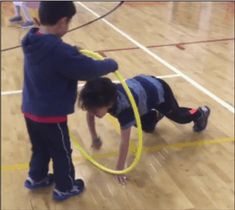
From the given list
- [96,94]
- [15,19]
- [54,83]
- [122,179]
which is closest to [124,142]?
[122,179]

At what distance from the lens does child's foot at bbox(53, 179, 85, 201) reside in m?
1.98

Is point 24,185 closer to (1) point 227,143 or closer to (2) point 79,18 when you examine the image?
(1) point 227,143

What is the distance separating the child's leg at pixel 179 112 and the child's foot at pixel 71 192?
663 millimetres

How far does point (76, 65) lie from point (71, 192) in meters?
0.73

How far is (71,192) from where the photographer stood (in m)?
2.02

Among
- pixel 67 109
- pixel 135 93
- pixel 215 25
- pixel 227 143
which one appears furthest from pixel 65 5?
pixel 215 25

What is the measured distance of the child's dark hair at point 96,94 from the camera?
1.86 meters

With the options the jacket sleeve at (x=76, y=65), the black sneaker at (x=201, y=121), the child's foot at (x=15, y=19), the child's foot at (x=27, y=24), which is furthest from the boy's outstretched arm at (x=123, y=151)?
the child's foot at (x=15, y=19)

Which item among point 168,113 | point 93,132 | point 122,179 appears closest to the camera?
point 122,179

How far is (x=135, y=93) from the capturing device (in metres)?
2.12

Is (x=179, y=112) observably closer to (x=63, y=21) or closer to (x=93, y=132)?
(x=93, y=132)

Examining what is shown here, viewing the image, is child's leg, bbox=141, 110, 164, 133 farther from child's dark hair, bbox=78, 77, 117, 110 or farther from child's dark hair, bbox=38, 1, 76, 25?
child's dark hair, bbox=38, 1, 76, 25

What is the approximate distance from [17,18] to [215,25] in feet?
8.37

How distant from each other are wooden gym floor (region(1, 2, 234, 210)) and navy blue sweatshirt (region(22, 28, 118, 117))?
0.53 meters
